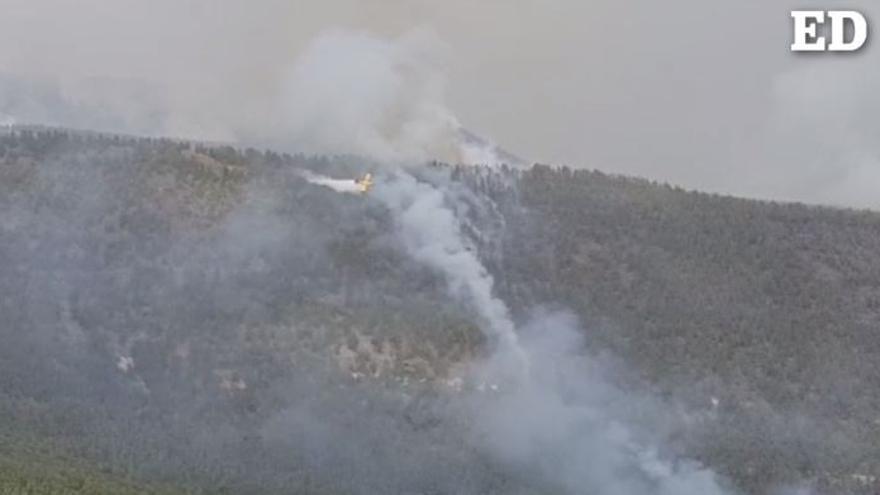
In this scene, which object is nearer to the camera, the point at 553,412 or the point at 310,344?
the point at 553,412

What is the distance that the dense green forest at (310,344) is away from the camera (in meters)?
150

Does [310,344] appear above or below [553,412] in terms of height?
→ above

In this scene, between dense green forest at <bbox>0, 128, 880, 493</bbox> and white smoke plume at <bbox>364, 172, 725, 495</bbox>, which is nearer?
dense green forest at <bbox>0, 128, 880, 493</bbox>

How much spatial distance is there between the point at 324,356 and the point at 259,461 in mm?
28173

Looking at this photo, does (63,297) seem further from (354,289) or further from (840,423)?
(840,423)

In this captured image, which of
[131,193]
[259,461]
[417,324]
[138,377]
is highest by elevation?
[131,193]

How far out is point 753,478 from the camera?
6083 inches

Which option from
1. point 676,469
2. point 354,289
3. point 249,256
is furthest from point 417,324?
point 676,469

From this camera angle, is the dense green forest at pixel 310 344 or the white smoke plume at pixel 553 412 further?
the white smoke plume at pixel 553 412

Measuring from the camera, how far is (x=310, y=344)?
174000mm

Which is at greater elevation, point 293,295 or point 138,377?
point 293,295

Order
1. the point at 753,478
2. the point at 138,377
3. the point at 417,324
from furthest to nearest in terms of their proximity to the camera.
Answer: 1. the point at 417,324
2. the point at 138,377
3. the point at 753,478

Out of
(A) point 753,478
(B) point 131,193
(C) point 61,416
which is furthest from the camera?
(B) point 131,193

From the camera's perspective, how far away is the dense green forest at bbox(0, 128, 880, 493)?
491 ft
